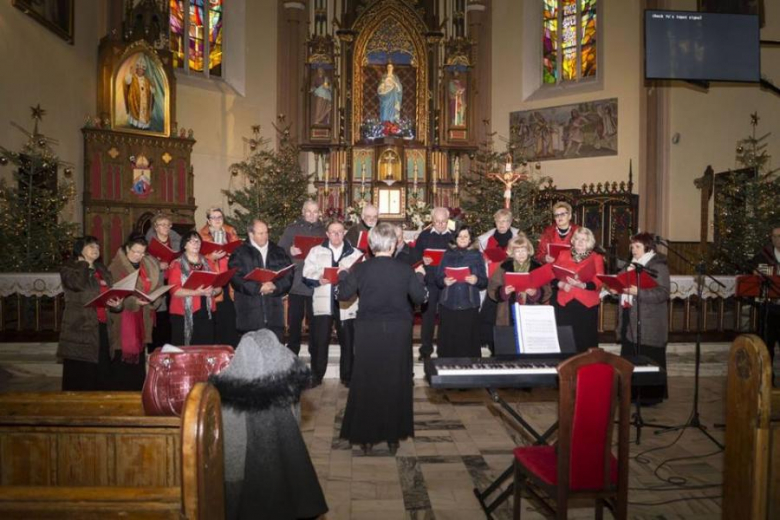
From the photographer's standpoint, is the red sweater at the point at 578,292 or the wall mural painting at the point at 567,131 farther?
the wall mural painting at the point at 567,131

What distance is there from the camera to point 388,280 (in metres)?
4.41

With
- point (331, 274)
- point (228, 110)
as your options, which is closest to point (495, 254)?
point (331, 274)

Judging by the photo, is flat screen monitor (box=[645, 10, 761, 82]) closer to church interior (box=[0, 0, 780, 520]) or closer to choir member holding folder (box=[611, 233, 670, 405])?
church interior (box=[0, 0, 780, 520])

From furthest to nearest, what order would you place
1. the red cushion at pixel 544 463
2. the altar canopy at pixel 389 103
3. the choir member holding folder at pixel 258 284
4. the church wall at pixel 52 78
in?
1. the altar canopy at pixel 389 103
2. the church wall at pixel 52 78
3. the choir member holding folder at pixel 258 284
4. the red cushion at pixel 544 463

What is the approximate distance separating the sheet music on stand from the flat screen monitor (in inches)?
146

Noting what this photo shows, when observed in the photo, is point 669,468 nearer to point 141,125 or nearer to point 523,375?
point 523,375

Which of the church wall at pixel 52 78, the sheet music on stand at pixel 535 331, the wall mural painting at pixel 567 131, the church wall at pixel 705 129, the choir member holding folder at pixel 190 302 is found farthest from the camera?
the wall mural painting at pixel 567 131

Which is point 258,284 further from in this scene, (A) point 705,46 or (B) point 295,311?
(A) point 705,46

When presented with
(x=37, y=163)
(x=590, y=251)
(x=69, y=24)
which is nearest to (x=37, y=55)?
(x=69, y=24)

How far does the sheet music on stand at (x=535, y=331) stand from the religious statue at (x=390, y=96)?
1243 centimetres

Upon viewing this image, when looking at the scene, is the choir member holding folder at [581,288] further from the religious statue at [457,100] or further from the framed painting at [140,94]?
the religious statue at [457,100]

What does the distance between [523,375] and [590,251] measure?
8.60 feet

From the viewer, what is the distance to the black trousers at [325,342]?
638cm

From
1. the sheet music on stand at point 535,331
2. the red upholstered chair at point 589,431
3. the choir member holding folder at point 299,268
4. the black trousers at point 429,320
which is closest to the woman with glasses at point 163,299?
the choir member holding folder at point 299,268
